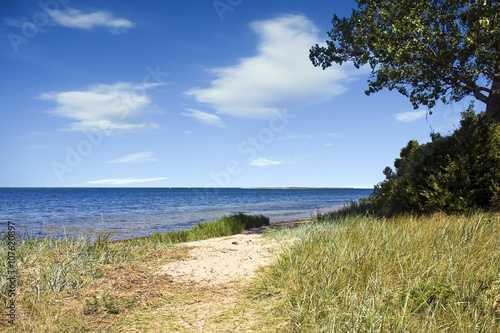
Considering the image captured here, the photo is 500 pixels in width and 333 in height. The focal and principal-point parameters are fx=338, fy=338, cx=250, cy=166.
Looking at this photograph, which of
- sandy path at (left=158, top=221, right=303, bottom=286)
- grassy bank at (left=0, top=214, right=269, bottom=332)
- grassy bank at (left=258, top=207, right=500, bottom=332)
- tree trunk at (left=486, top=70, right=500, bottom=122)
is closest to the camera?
grassy bank at (left=258, top=207, right=500, bottom=332)

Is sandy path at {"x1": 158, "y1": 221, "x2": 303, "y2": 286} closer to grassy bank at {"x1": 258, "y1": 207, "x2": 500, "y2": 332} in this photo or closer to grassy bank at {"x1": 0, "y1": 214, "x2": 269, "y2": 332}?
grassy bank at {"x1": 0, "y1": 214, "x2": 269, "y2": 332}

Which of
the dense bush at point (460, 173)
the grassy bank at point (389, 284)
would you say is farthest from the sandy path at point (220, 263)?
the dense bush at point (460, 173)

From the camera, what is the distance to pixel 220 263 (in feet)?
23.5

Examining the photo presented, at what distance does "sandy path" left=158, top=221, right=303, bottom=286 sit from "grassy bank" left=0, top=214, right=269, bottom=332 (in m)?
0.41

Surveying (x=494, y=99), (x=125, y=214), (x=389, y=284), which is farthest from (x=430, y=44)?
(x=125, y=214)

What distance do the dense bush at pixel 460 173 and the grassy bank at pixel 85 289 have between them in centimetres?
798

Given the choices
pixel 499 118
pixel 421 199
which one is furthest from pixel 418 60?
pixel 421 199

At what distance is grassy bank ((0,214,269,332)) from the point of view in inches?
175

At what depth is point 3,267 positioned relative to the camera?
5.59m

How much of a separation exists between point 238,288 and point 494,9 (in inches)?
431

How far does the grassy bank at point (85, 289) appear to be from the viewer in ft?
14.6

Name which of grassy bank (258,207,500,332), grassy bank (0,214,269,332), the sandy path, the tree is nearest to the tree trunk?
the tree

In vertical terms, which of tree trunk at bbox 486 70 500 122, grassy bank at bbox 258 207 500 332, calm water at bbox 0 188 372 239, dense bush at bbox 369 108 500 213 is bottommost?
calm water at bbox 0 188 372 239

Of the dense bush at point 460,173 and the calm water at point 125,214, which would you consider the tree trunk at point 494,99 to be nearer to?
the dense bush at point 460,173
